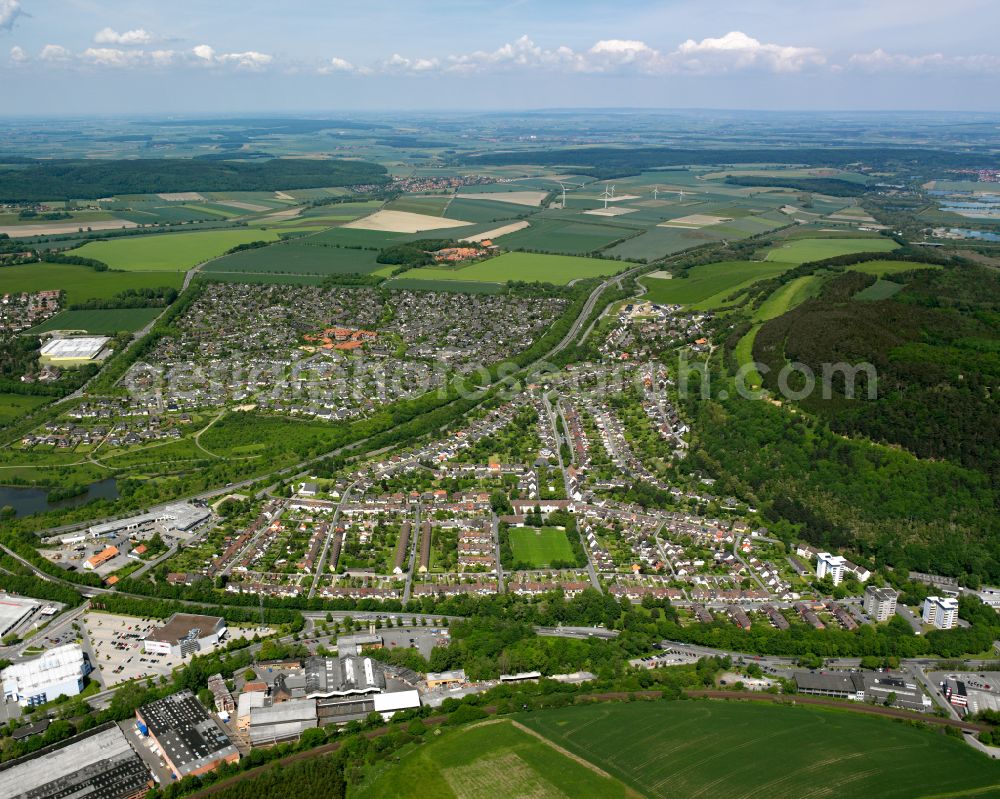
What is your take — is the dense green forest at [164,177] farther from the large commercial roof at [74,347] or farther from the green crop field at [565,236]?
the large commercial roof at [74,347]

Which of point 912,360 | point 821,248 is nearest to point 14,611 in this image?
point 912,360

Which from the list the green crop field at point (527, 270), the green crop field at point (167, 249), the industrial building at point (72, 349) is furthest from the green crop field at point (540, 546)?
the green crop field at point (167, 249)

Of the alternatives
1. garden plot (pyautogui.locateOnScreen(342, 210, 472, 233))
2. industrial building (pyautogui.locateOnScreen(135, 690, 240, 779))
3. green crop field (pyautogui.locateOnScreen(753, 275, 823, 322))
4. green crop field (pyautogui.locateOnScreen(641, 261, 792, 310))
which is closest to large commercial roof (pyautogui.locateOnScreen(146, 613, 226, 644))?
industrial building (pyautogui.locateOnScreen(135, 690, 240, 779))

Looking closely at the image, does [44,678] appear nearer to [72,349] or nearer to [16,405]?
[16,405]

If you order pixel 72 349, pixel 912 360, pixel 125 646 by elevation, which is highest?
pixel 912 360

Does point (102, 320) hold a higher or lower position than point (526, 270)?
lower

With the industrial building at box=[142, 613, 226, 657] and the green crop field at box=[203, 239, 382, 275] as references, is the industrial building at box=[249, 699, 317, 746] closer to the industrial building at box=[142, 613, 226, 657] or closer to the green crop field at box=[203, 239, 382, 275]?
the industrial building at box=[142, 613, 226, 657]
